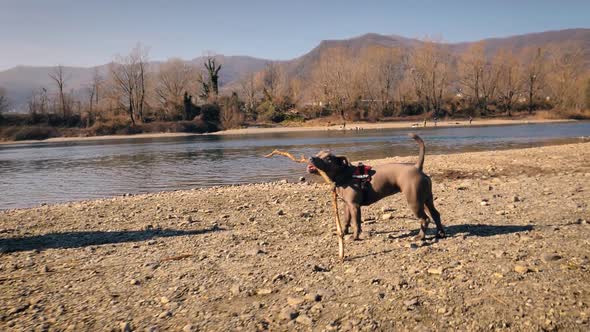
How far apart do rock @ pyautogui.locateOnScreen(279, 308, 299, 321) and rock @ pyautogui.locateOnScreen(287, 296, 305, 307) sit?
0.13 metres

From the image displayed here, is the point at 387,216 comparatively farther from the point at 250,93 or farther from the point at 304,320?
the point at 250,93

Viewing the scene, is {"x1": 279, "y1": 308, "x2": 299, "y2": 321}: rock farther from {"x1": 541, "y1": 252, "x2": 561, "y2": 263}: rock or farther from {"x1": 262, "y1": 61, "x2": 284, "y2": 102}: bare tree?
{"x1": 262, "y1": 61, "x2": 284, "y2": 102}: bare tree

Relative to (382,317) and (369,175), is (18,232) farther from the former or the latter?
(382,317)

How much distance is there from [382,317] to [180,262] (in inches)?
126

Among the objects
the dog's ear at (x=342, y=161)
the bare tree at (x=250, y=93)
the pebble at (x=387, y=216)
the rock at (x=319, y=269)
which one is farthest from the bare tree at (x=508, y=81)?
the rock at (x=319, y=269)

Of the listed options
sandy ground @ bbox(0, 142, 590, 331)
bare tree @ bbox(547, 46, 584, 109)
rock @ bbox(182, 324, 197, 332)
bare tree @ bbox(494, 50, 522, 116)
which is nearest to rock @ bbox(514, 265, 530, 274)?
sandy ground @ bbox(0, 142, 590, 331)

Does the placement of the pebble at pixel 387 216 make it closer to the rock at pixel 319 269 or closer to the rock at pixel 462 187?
the rock at pixel 319 269

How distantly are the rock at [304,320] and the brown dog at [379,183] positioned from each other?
7.83ft

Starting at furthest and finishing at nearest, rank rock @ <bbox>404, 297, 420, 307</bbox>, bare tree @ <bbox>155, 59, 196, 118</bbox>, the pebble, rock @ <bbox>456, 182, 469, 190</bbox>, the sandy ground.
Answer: bare tree @ <bbox>155, 59, 196, 118</bbox>
rock @ <bbox>456, 182, 469, 190</bbox>
the pebble
rock @ <bbox>404, 297, 420, 307</bbox>
the sandy ground

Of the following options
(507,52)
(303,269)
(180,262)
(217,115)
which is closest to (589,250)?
(303,269)

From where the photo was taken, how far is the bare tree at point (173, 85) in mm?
84000

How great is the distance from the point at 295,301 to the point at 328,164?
7.33 ft

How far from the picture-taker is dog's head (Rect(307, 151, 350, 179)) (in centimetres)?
594

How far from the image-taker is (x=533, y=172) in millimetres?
14445
